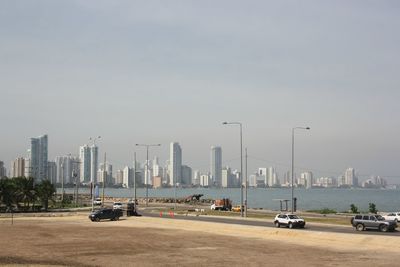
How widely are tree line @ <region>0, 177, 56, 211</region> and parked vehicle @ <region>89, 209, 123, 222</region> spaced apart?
1133 inches

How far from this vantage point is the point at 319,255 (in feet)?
119

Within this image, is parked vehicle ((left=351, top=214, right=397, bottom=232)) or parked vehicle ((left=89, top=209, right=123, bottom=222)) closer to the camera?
parked vehicle ((left=351, top=214, right=397, bottom=232))

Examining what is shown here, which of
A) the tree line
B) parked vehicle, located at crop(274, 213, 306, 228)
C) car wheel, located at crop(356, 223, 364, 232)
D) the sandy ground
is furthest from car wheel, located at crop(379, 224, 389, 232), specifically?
the tree line

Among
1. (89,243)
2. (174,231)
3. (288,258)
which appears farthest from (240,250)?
(174,231)

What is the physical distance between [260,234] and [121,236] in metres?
12.8

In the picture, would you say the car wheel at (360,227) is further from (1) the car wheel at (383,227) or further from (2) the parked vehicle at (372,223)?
(1) the car wheel at (383,227)

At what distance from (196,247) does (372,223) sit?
19575 millimetres

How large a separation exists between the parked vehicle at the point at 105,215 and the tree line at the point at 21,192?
28.8 metres

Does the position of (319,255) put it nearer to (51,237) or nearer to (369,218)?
(369,218)

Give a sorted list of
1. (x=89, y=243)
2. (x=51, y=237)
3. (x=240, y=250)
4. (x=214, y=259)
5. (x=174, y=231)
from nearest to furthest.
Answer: (x=214, y=259) → (x=240, y=250) → (x=89, y=243) → (x=51, y=237) → (x=174, y=231)

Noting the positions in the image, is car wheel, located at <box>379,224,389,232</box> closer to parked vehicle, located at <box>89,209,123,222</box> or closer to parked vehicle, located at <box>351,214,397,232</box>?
parked vehicle, located at <box>351,214,397,232</box>

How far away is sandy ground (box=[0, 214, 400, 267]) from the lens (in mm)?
32969

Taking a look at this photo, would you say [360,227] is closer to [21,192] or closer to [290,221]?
[290,221]

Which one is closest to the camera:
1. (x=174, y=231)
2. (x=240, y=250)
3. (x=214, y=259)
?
(x=214, y=259)
